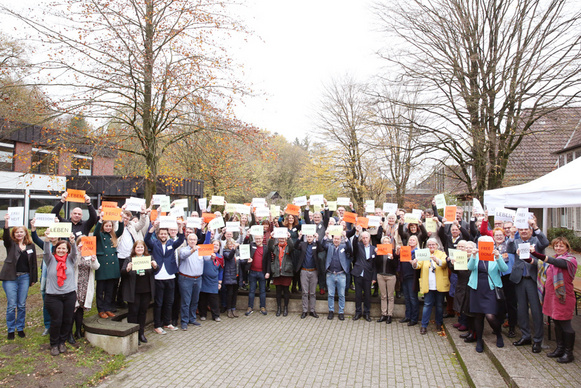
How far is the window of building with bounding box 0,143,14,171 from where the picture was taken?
25.9 metres

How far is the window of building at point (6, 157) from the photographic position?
25891 mm

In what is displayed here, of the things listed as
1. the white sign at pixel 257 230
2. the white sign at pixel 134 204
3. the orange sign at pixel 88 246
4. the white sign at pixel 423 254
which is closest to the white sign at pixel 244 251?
the white sign at pixel 257 230

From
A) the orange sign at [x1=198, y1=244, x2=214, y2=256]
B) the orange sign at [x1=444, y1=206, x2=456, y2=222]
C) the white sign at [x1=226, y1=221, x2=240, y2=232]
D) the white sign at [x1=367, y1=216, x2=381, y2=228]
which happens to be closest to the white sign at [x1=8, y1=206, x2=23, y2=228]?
the orange sign at [x1=198, y1=244, x2=214, y2=256]

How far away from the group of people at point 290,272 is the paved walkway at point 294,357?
0.53 m

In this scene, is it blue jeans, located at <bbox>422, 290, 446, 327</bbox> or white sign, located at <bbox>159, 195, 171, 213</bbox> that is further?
white sign, located at <bbox>159, 195, 171, 213</bbox>

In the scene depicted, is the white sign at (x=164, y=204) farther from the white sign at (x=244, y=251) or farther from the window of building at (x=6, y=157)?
the window of building at (x=6, y=157)

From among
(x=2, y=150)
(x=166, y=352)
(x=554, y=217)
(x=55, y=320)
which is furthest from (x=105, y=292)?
(x=554, y=217)

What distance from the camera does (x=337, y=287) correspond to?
8.51m

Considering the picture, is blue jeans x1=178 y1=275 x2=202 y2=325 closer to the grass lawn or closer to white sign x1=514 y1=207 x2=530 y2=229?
the grass lawn

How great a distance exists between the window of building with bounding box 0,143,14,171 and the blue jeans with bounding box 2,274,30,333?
24.7 meters

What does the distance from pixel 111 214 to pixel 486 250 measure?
6464 millimetres

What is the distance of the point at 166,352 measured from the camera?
6.36m

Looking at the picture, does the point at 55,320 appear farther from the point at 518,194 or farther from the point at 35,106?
the point at 518,194

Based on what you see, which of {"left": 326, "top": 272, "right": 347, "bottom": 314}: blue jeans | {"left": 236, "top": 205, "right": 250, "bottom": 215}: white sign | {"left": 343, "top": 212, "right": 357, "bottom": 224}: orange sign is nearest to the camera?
{"left": 326, "top": 272, "right": 347, "bottom": 314}: blue jeans
